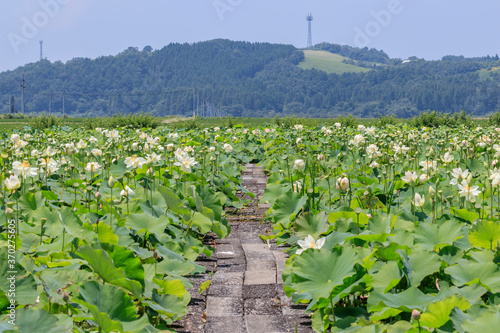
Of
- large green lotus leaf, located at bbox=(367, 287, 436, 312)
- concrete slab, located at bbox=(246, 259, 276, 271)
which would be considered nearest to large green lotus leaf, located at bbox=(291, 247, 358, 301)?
large green lotus leaf, located at bbox=(367, 287, 436, 312)

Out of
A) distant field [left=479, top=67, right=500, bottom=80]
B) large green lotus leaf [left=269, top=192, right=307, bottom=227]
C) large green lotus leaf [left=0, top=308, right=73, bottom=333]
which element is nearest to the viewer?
large green lotus leaf [left=0, top=308, right=73, bottom=333]

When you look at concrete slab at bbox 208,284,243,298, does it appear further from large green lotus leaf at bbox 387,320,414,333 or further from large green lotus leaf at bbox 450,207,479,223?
large green lotus leaf at bbox 450,207,479,223

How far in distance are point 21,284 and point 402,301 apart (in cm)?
121

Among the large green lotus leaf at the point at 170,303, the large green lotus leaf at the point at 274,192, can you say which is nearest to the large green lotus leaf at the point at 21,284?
the large green lotus leaf at the point at 170,303

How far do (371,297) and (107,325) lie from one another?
875 millimetres

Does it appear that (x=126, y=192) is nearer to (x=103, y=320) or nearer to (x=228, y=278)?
(x=228, y=278)

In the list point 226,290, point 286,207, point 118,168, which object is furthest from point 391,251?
point 118,168

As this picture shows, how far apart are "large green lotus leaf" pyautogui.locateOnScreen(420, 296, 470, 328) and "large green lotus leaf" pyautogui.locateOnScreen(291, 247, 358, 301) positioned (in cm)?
32

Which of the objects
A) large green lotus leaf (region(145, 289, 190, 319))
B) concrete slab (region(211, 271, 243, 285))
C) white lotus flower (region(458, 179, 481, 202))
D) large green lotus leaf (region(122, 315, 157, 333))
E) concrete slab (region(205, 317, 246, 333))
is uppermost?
white lotus flower (region(458, 179, 481, 202))

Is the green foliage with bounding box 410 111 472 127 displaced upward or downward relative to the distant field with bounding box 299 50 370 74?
downward

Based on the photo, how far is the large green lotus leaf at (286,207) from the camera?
331 centimetres

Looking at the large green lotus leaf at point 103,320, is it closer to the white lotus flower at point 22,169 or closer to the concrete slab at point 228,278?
the concrete slab at point 228,278

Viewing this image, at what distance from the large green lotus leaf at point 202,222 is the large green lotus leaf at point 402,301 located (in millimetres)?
1395

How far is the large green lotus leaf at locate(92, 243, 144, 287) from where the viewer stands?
6.29ft
